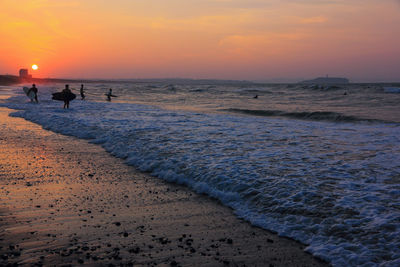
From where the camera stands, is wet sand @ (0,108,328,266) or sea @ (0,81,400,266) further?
sea @ (0,81,400,266)

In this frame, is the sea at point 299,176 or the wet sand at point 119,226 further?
the sea at point 299,176

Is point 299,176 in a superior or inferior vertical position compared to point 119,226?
superior

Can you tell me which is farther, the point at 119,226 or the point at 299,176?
the point at 299,176

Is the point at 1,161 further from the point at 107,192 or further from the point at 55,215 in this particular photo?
the point at 55,215

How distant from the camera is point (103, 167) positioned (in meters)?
8.02

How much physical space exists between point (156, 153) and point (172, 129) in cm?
426

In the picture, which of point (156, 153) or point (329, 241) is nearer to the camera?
point (329, 241)

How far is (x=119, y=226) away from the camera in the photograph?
4.55m

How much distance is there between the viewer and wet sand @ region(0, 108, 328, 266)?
3721mm

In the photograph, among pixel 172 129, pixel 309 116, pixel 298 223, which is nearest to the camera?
pixel 298 223

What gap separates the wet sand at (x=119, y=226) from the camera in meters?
3.72

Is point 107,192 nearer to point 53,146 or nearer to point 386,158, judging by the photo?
point 53,146

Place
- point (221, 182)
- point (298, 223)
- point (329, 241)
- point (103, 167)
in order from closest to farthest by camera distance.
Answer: point (329, 241)
point (298, 223)
point (221, 182)
point (103, 167)

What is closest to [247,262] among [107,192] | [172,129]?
[107,192]
